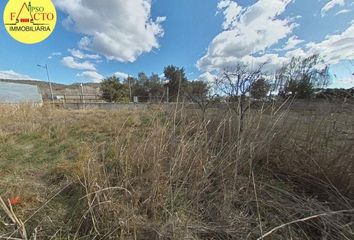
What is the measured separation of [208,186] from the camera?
183 cm

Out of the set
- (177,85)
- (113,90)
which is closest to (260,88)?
(177,85)

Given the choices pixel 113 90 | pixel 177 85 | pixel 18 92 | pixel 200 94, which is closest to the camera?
pixel 177 85

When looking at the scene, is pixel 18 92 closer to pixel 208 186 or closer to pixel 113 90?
pixel 113 90

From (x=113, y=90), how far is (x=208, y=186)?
3764 cm

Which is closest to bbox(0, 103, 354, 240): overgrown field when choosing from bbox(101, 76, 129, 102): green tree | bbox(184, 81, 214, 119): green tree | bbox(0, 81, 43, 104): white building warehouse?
bbox(184, 81, 214, 119): green tree

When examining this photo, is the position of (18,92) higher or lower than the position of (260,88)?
higher

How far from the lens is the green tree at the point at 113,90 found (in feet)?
121

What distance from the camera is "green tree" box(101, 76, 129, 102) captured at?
1448 inches

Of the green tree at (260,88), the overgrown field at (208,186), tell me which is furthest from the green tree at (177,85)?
the green tree at (260,88)

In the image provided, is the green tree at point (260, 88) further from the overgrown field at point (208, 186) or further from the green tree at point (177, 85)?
the green tree at point (177, 85)

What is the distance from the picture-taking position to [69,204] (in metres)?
1.92

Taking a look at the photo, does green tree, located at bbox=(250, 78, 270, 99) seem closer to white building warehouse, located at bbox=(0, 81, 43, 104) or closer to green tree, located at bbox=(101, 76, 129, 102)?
white building warehouse, located at bbox=(0, 81, 43, 104)

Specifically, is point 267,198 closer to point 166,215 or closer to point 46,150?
point 166,215

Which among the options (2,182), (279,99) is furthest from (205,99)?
(2,182)
